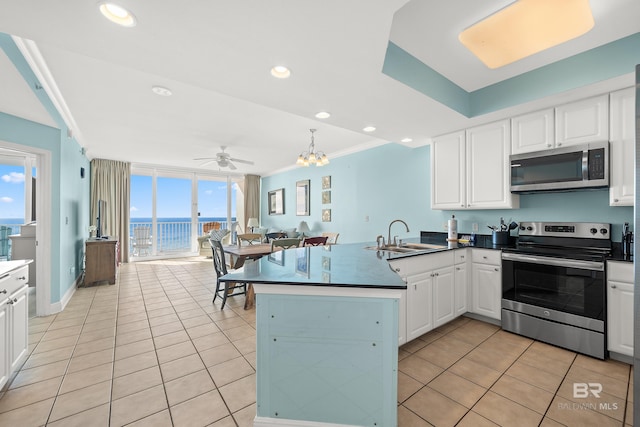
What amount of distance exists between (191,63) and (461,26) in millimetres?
1860

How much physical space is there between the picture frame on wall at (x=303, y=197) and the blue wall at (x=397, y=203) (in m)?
0.13

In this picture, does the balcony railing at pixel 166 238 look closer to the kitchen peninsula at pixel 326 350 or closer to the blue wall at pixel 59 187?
the blue wall at pixel 59 187

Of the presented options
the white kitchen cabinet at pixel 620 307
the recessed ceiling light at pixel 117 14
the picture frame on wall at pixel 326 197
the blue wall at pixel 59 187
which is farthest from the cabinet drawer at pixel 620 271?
the blue wall at pixel 59 187

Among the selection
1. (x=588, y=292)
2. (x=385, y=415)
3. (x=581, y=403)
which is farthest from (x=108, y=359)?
(x=588, y=292)

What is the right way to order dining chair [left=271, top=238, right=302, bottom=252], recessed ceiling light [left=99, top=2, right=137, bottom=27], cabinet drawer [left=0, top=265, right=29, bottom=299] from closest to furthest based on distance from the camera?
recessed ceiling light [left=99, top=2, right=137, bottom=27], cabinet drawer [left=0, top=265, right=29, bottom=299], dining chair [left=271, top=238, right=302, bottom=252]

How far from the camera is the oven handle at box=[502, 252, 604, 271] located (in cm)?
210

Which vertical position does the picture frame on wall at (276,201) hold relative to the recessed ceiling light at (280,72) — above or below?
below

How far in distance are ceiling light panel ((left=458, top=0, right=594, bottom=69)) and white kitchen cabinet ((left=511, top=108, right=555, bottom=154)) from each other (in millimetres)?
711

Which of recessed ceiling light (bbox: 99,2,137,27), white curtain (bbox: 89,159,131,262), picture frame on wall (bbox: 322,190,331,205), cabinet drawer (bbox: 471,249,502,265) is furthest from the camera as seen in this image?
white curtain (bbox: 89,159,131,262)

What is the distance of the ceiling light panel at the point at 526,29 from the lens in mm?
1648

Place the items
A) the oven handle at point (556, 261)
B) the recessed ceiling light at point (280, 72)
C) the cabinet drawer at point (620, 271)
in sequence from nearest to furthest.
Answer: the recessed ceiling light at point (280, 72) < the cabinet drawer at point (620, 271) < the oven handle at point (556, 261)

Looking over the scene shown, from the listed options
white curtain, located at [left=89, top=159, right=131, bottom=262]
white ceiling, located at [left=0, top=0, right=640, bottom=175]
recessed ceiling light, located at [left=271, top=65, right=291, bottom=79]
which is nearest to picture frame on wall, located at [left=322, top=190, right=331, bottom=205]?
white ceiling, located at [left=0, top=0, right=640, bottom=175]

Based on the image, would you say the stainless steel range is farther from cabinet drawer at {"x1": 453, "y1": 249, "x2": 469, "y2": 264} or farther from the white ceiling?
the white ceiling

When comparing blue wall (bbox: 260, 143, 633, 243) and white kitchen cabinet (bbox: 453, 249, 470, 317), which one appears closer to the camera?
blue wall (bbox: 260, 143, 633, 243)
